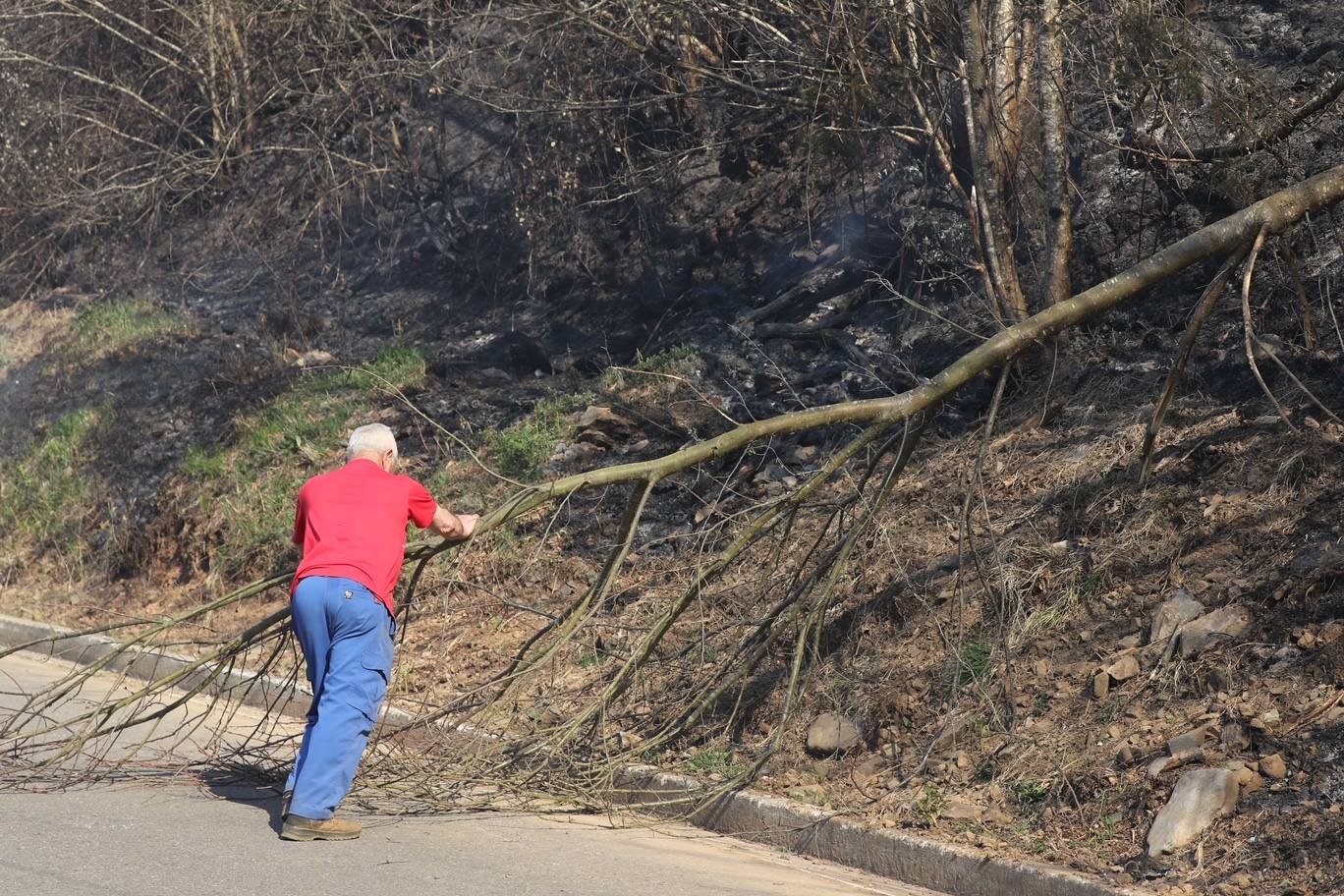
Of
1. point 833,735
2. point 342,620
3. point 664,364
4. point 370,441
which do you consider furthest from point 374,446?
point 664,364

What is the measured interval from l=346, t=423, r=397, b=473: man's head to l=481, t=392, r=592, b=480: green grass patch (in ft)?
13.7

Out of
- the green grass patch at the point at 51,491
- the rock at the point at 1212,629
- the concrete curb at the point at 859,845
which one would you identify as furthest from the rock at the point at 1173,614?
the green grass patch at the point at 51,491

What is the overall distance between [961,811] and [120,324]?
42.8ft

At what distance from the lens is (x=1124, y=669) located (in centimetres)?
549

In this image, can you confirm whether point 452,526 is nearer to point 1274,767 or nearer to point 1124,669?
point 1124,669

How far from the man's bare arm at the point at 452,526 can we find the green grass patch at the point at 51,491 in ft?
23.0

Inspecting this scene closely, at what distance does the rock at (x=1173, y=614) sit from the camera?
5.55 m

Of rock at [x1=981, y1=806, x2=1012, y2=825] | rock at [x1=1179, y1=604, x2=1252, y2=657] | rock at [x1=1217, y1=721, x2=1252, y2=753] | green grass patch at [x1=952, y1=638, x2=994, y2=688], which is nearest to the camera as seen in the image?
rock at [x1=1217, y1=721, x2=1252, y2=753]

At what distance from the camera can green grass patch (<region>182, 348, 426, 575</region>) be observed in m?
10.4

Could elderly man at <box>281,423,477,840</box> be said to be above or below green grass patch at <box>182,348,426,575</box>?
below

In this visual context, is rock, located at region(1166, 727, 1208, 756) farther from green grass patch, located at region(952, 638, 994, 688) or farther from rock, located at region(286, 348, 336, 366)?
rock, located at region(286, 348, 336, 366)

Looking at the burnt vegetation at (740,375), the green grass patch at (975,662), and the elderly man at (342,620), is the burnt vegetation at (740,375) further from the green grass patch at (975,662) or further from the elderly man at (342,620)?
the elderly man at (342,620)

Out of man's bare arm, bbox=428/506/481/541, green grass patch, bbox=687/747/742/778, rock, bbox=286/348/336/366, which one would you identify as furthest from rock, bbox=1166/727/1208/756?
rock, bbox=286/348/336/366

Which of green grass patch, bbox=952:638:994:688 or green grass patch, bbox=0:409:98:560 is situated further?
green grass patch, bbox=0:409:98:560
